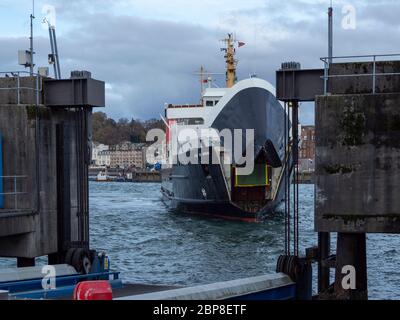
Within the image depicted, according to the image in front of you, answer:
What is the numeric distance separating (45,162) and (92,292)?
21.7ft

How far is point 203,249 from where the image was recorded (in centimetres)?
3259

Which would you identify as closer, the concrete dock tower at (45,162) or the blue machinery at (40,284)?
the blue machinery at (40,284)

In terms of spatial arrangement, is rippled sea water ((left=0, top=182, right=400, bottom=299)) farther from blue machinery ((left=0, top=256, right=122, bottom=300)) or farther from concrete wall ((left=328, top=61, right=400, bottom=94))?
concrete wall ((left=328, top=61, right=400, bottom=94))

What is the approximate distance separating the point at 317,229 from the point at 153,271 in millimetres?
13319

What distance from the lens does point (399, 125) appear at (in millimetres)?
13141

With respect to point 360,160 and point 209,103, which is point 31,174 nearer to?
point 360,160

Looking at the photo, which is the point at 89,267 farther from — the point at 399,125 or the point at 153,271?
the point at 153,271

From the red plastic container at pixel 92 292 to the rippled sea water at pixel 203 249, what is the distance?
1222 cm

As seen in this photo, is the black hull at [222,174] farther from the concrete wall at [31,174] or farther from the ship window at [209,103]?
the concrete wall at [31,174]

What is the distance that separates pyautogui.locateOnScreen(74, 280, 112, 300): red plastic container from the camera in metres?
10.2

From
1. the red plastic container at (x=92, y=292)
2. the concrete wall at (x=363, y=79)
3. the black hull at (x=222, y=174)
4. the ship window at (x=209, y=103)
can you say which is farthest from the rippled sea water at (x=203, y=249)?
the red plastic container at (x=92, y=292)

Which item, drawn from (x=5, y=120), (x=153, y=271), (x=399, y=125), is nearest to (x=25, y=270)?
(x=5, y=120)

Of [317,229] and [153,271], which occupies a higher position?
[317,229]

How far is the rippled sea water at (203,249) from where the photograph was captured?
24.9 meters
